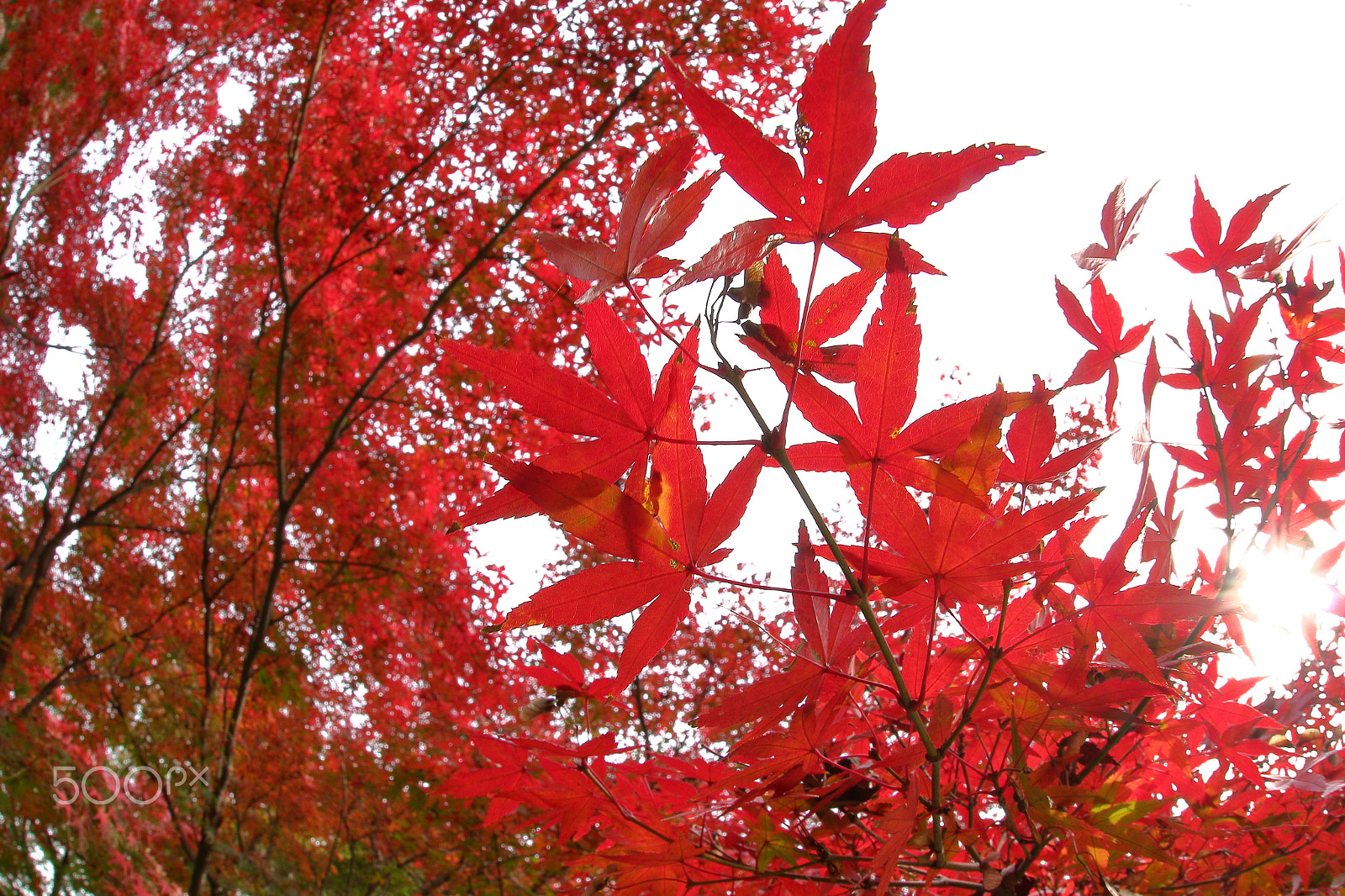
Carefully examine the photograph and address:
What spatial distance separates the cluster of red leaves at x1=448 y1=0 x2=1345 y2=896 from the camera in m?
0.42

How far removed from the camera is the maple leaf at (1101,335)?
731 mm

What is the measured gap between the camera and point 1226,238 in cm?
76

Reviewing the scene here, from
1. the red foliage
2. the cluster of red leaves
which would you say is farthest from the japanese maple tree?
the cluster of red leaves

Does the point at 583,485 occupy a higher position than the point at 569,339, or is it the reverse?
the point at 569,339

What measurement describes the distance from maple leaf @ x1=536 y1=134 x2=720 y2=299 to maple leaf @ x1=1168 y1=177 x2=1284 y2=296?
59 cm

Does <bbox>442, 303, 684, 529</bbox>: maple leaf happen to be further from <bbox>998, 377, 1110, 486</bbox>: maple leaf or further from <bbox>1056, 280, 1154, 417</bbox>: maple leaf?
<bbox>1056, 280, 1154, 417</bbox>: maple leaf

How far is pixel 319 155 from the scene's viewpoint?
14.1 feet

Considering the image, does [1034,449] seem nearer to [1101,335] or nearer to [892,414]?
[892,414]

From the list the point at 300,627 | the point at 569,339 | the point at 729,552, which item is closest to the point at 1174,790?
the point at 729,552

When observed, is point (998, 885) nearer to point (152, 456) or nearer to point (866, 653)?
point (866, 653)

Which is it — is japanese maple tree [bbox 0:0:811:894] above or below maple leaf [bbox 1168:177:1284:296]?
above

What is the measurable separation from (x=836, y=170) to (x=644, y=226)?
112 mm

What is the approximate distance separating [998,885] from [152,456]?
18.0ft

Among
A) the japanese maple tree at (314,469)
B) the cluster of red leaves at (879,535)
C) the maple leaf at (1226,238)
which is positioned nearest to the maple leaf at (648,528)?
the cluster of red leaves at (879,535)
